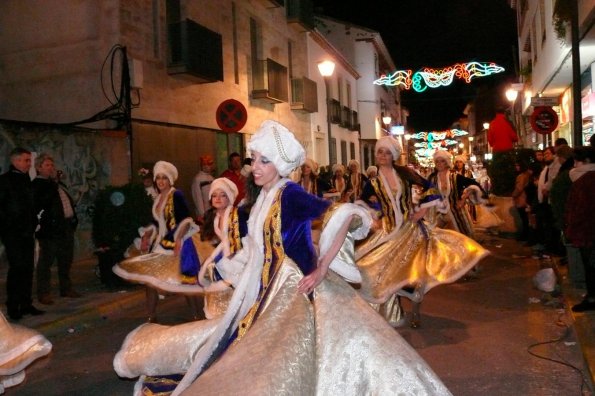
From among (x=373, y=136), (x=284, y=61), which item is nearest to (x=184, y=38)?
(x=284, y=61)

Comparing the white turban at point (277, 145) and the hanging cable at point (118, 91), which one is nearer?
the white turban at point (277, 145)

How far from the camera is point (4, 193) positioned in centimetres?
758

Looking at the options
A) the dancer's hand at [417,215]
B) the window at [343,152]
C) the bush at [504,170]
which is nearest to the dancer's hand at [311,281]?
the dancer's hand at [417,215]

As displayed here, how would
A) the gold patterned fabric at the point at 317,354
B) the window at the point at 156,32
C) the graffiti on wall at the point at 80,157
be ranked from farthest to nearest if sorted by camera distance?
the window at the point at 156,32 → the graffiti on wall at the point at 80,157 → the gold patterned fabric at the point at 317,354

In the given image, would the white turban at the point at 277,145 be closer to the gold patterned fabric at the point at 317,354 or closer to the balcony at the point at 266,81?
the gold patterned fabric at the point at 317,354

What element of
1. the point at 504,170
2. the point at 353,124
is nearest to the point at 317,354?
the point at 504,170

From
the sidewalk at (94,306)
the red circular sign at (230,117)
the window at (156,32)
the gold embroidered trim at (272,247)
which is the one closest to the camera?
the gold embroidered trim at (272,247)

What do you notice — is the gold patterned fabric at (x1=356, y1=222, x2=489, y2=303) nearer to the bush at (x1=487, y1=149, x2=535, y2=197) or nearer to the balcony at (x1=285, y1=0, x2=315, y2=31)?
the bush at (x1=487, y1=149, x2=535, y2=197)

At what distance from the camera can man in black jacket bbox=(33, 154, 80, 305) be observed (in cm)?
820

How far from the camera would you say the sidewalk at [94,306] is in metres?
6.31

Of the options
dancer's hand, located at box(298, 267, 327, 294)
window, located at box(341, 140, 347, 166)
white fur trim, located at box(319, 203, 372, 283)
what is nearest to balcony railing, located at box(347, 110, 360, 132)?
window, located at box(341, 140, 347, 166)

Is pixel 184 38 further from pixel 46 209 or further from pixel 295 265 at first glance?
pixel 295 265

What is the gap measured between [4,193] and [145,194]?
8.37ft

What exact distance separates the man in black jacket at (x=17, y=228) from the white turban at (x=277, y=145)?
4920 mm
